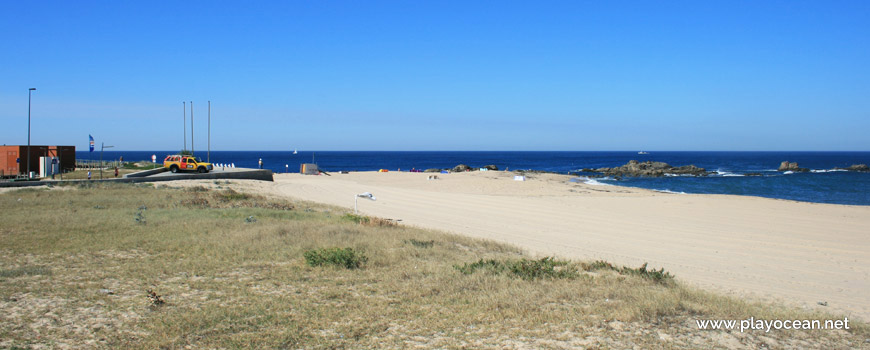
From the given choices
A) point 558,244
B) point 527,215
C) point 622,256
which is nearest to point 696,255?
point 622,256

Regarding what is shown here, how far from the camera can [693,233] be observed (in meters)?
20.1

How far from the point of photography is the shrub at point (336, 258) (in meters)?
10.4

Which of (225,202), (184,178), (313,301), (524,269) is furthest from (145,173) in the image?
(524,269)

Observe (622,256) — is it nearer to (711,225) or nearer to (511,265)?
(511,265)

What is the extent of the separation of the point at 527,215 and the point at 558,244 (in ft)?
26.9

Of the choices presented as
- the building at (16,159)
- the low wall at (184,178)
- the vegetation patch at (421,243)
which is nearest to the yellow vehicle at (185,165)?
the low wall at (184,178)

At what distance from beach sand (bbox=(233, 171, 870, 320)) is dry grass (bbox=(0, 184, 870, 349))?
135 inches

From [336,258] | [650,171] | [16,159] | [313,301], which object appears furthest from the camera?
[650,171]

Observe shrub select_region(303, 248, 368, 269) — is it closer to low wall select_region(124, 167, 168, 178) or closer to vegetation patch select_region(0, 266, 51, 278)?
vegetation patch select_region(0, 266, 51, 278)

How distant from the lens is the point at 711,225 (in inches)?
892

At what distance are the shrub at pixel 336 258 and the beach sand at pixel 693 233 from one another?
5935mm

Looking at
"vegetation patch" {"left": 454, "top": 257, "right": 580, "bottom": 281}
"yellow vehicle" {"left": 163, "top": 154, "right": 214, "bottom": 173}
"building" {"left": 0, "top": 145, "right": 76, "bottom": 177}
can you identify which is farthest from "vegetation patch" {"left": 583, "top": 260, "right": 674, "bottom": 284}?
"building" {"left": 0, "top": 145, "right": 76, "bottom": 177}

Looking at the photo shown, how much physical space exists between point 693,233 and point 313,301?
1659 centimetres

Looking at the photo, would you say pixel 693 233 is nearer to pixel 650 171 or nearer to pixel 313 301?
pixel 313 301
